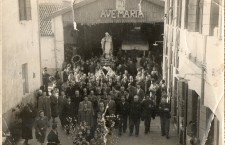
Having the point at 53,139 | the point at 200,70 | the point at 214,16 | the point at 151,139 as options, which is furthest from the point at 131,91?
the point at 214,16

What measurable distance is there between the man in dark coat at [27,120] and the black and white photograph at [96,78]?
14 millimetres

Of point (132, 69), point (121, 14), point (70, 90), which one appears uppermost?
point (121, 14)

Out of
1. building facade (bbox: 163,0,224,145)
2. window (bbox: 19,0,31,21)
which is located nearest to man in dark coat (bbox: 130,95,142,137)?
building facade (bbox: 163,0,224,145)

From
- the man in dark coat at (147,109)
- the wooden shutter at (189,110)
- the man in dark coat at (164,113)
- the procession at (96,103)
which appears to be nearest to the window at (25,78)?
the procession at (96,103)

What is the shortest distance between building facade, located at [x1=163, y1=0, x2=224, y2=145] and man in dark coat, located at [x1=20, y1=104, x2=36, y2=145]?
217 cm

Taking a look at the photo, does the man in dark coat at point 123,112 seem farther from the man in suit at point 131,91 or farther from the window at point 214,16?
the window at point 214,16

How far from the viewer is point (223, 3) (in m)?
3.45

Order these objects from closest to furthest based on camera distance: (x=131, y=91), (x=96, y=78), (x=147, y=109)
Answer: (x=147, y=109)
(x=131, y=91)
(x=96, y=78)

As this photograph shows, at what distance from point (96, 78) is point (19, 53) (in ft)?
7.14

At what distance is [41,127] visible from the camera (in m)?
5.02

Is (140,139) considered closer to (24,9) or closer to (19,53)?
(19,53)

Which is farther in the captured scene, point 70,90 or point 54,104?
point 70,90

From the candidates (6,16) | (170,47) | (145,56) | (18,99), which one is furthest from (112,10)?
(145,56)

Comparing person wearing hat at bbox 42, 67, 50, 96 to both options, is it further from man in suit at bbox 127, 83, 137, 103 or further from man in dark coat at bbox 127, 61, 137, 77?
man in dark coat at bbox 127, 61, 137, 77
